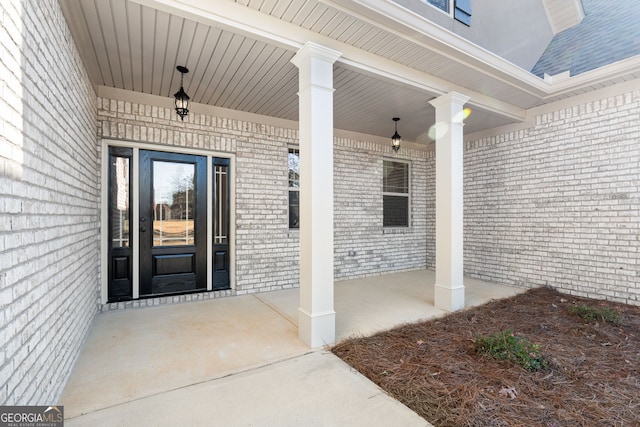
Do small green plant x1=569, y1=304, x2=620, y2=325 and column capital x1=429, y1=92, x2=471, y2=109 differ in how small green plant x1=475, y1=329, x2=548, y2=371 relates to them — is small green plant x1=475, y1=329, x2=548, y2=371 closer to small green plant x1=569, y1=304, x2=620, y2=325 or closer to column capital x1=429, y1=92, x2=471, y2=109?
small green plant x1=569, y1=304, x2=620, y2=325

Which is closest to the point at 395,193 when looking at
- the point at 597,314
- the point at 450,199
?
the point at 450,199

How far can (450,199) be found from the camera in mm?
3977

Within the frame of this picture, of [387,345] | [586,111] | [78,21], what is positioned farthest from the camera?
[586,111]

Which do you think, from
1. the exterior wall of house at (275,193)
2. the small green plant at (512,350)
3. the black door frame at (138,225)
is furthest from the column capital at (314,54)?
the small green plant at (512,350)

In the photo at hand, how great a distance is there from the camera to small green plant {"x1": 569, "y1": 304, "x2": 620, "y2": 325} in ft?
11.5

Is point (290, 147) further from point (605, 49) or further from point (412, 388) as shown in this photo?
point (605, 49)

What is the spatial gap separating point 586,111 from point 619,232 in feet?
6.10

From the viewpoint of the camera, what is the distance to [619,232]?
4.20 metres

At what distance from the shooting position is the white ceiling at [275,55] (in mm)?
2561

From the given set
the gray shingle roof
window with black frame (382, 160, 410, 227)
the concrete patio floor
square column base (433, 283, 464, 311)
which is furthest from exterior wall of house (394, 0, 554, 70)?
the concrete patio floor

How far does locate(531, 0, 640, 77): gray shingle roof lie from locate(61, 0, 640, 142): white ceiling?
2.01 ft

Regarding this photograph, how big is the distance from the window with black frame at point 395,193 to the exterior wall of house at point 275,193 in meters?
0.16

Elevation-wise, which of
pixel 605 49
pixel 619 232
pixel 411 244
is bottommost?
pixel 411 244

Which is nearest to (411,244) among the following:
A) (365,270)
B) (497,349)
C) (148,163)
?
(365,270)
